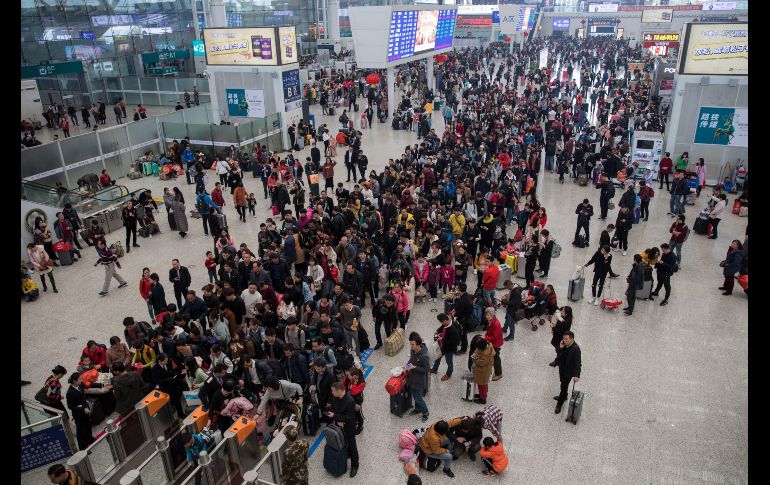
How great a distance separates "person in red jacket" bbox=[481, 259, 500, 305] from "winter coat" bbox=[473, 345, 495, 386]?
7.44 ft

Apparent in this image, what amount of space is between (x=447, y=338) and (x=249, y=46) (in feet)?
62.0

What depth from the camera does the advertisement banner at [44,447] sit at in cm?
712

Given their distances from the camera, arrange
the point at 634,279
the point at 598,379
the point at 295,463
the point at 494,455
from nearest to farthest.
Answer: the point at 295,463
the point at 494,455
the point at 598,379
the point at 634,279

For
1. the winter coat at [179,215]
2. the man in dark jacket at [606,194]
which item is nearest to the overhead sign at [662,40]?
the man in dark jacket at [606,194]

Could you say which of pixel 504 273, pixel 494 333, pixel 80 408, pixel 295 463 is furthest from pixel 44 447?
pixel 504 273

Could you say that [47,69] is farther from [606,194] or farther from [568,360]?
[568,360]

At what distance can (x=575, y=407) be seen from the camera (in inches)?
311

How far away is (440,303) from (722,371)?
17.2 ft

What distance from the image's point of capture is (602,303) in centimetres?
1109

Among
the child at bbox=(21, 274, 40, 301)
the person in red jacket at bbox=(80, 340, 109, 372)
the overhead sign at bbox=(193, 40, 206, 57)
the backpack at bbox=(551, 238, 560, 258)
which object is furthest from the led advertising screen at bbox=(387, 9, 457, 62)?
the person in red jacket at bbox=(80, 340, 109, 372)

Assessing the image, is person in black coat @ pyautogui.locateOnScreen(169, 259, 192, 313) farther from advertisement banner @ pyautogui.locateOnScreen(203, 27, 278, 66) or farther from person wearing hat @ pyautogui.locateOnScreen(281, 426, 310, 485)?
advertisement banner @ pyautogui.locateOnScreen(203, 27, 278, 66)

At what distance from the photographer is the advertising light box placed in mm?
22781
